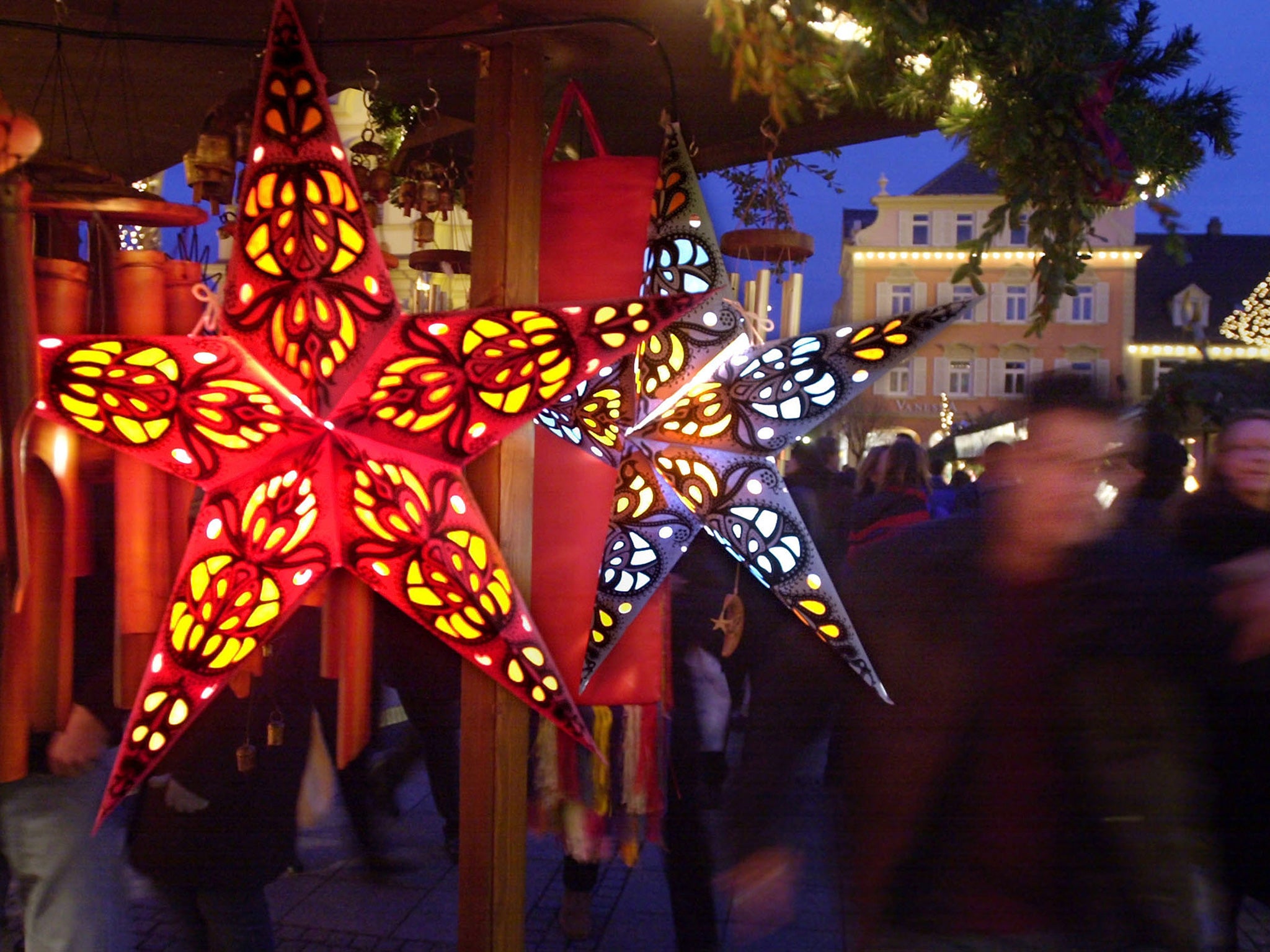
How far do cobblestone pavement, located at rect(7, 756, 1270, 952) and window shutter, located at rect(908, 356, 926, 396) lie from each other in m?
4.39

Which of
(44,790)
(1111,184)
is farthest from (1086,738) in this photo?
(44,790)

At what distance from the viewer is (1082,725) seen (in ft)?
7.33

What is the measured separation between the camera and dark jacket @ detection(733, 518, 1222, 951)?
223 centimetres

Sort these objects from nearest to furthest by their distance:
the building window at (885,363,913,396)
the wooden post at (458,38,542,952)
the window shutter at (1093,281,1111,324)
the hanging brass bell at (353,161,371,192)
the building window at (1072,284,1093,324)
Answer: the wooden post at (458,38,542,952)
the building window at (885,363,913,396)
the hanging brass bell at (353,161,371,192)
the building window at (1072,284,1093,324)
the window shutter at (1093,281,1111,324)

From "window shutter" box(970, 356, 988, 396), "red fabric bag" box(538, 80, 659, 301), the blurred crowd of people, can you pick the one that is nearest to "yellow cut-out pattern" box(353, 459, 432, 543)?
"red fabric bag" box(538, 80, 659, 301)

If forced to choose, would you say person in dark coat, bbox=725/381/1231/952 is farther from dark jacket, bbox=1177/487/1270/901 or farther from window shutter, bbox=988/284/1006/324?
window shutter, bbox=988/284/1006/324

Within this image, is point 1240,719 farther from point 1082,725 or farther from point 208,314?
point 208,314

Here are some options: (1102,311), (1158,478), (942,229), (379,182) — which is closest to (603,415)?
(379,182)

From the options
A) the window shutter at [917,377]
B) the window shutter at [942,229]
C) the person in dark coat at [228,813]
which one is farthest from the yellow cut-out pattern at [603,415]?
the window shutter at [942,229]

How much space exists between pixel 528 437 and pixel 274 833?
→ 1.57 m

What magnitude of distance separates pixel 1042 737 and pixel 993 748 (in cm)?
10

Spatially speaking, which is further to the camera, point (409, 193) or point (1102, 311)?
point (1102, 311)

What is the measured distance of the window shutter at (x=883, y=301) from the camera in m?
2.42

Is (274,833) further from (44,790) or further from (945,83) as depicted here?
(945,83)
